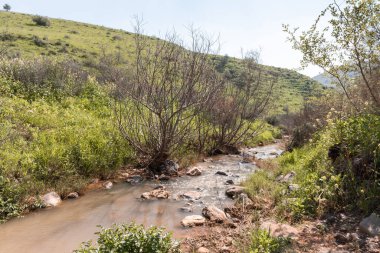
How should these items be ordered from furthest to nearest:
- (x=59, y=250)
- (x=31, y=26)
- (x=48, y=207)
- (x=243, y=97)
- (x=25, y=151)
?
(x=31, y=26) < (x=243, y=97) < (x=25, y=151) < (x=48, y=207) < (x=59, y=250)

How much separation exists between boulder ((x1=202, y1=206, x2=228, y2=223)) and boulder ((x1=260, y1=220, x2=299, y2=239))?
145cm

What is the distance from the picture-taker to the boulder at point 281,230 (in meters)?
5.75

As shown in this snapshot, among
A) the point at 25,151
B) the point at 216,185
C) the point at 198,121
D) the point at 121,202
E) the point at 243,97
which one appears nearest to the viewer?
the point at 121,202

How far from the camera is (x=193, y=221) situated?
7602mm

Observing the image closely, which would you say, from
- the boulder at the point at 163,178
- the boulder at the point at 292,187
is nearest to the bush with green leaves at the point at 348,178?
the boulder at the point at 292,187

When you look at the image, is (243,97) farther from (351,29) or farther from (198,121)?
(351,29)

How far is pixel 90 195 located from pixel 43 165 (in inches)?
65.7

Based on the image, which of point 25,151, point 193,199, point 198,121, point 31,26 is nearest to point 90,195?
A: point 25,151

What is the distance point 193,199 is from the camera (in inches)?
378

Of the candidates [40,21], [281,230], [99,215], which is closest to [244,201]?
[281,230]


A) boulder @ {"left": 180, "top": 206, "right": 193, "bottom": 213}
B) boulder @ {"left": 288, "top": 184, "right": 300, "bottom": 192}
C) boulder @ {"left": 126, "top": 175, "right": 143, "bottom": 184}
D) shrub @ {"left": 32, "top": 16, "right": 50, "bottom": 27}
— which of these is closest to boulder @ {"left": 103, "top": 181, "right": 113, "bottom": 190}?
boulder @ {"left": 126, "top": 175, "right": 143, "bottom": 184}

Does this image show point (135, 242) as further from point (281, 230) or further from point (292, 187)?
point (292, 187)

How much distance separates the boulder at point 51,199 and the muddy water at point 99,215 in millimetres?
196

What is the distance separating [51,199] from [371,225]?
25.2 feet
